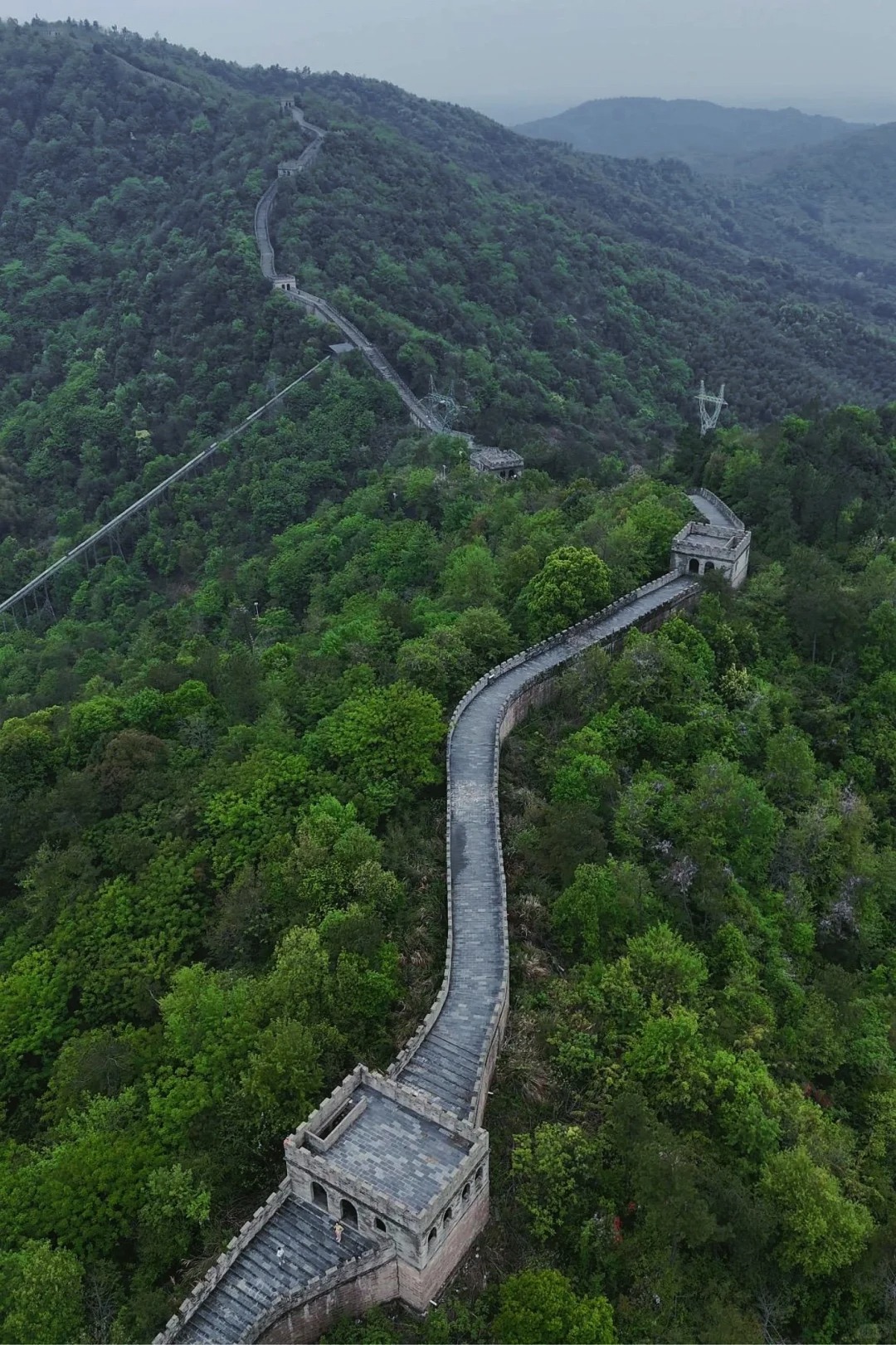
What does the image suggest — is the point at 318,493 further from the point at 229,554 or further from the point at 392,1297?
the point at 392,1297

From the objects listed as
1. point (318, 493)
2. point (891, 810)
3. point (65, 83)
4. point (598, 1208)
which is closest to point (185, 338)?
point (318, 493)

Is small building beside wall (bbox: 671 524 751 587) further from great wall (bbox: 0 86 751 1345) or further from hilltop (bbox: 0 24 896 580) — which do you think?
great wall (bbox: 0 86 751 1345)

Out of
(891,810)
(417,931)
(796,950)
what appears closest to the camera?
(417,931)

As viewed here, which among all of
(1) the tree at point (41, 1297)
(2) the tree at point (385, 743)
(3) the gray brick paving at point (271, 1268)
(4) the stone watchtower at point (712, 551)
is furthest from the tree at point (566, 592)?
(1) the tree at point (41, 1297)

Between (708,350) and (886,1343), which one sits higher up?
(708,350)

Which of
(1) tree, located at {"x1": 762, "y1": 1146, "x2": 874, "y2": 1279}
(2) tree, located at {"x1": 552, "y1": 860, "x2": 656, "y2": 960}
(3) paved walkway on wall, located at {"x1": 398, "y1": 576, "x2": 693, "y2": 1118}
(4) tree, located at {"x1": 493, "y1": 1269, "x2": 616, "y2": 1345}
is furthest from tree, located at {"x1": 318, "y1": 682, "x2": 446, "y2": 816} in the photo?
(1) tree, located at {"x1": 762, "y1": 1146, "x2": 874, "y2": 1279}

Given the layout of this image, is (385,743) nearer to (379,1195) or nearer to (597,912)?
(597,912)
